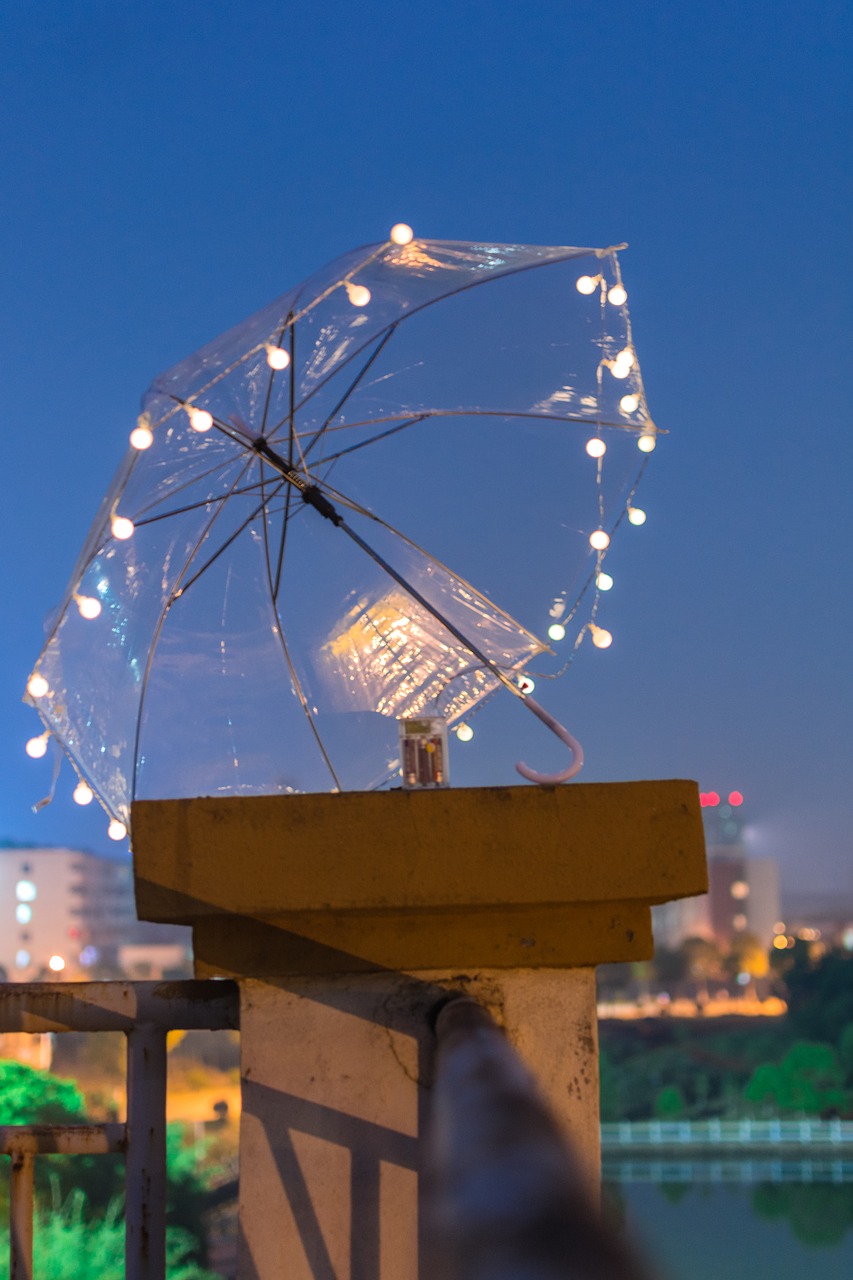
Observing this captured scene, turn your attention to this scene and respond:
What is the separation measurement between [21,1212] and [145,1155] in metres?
0.18

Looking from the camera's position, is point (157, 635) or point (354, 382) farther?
point (354, 382)

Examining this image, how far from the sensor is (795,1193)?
41062mm

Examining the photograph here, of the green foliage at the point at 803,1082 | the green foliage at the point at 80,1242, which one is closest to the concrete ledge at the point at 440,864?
the green foliage at the point at 80,1242

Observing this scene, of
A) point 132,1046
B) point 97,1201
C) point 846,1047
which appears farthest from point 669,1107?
point 132,1046

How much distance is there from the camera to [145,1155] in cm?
139

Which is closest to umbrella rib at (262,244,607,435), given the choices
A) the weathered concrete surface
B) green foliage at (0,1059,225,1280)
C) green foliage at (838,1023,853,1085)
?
the weathered concrete surface

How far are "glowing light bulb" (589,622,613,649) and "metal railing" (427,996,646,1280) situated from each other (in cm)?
194

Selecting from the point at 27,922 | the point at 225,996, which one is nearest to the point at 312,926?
the point at 225,996

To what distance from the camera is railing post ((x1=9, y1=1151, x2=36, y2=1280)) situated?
4.66 feet

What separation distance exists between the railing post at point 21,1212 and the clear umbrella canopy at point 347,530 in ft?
3.68

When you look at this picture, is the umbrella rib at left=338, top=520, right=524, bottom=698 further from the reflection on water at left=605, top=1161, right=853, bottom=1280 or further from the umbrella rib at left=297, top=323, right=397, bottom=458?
the reflection on water at left=605, top=1161, right=853, bottom=1280

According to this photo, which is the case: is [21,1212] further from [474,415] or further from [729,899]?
[729,899]

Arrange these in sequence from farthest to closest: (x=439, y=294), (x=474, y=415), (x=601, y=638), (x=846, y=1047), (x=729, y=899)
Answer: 1. (x=729, y=899)
2. (x=846, y=1047)
3. (x=474, y=415)
4. (x=439, y=294)
5. (x=601, y=638)

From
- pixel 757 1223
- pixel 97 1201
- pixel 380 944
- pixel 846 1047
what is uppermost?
pixel 380 944
